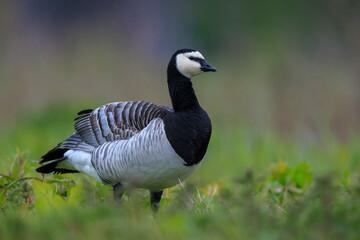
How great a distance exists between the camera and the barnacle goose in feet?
13.7

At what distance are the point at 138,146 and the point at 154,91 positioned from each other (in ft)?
Answer: 15.5

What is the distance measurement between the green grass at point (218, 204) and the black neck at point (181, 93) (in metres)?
0.66

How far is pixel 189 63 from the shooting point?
15.0ft

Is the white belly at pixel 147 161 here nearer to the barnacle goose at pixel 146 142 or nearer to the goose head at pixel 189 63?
the barnacle goose at pixel 146 142

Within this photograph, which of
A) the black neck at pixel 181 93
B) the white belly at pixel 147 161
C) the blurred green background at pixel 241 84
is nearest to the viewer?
the white belly at pixel 147 161

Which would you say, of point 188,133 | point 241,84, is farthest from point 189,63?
point 241,84

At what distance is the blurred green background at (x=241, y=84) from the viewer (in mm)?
7316

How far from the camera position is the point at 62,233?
8.85ft

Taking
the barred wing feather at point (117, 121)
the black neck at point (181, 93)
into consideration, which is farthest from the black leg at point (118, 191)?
the black neck at point (181, 93)

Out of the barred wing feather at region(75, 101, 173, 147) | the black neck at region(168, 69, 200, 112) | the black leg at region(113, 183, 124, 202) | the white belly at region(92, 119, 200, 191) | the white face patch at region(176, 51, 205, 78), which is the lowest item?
the black leg at region(113, 183, 124, 202)

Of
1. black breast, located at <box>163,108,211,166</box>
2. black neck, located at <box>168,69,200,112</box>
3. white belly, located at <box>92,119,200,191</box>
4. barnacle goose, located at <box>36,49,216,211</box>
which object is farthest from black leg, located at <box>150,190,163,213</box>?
black neck, located at <box>168,69,200,112</box>

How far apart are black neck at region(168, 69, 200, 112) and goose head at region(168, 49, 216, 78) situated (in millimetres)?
40

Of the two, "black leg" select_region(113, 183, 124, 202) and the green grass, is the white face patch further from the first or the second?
"black leg" select_region(113, 183, 124, 202)

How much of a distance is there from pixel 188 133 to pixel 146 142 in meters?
0.31
